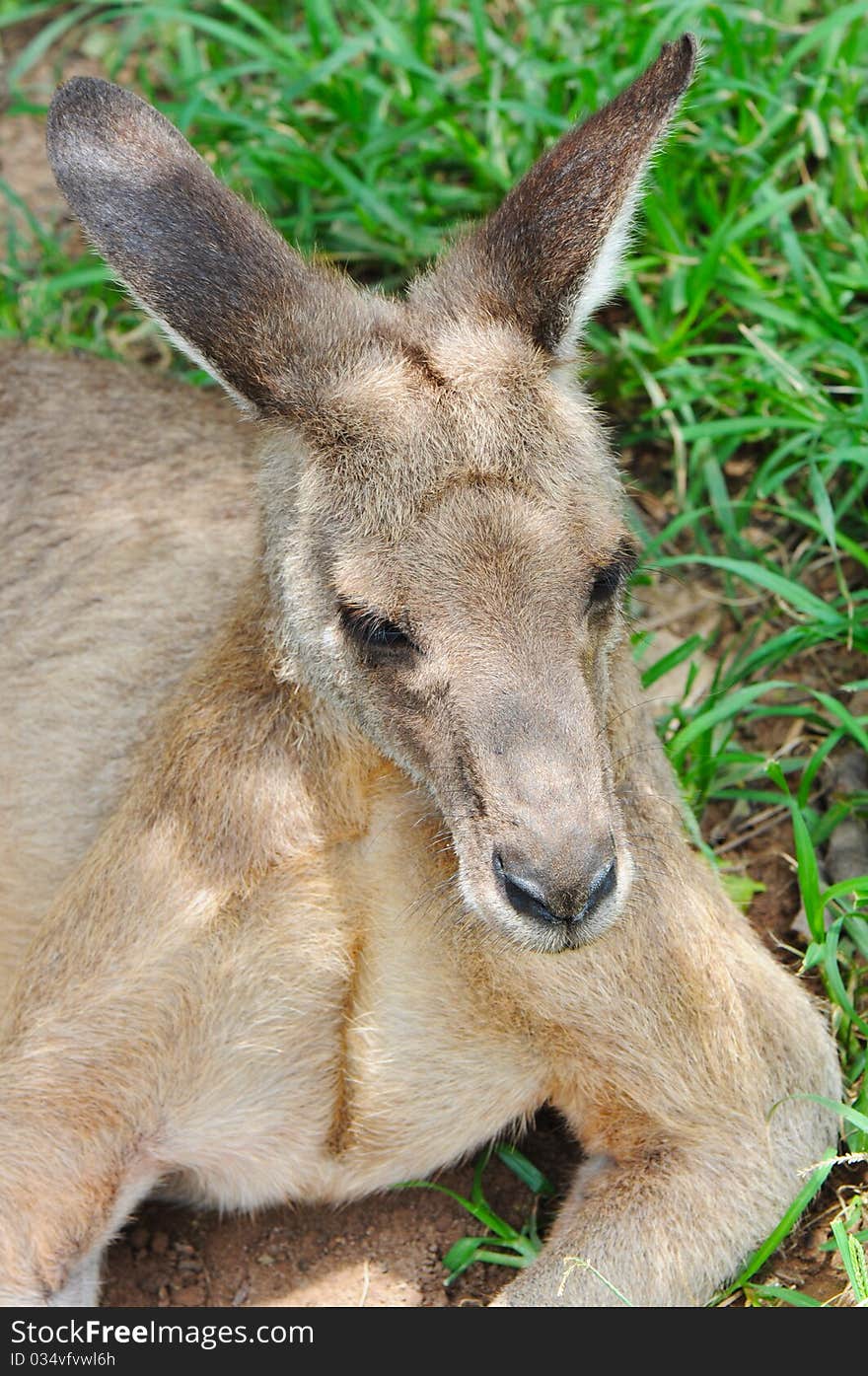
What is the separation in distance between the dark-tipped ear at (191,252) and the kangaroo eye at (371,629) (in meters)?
0.51

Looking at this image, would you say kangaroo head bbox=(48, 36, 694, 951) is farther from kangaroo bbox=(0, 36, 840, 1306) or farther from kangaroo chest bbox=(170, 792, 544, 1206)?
kangaroo chest bbox=(170, 792, 544, 1206)

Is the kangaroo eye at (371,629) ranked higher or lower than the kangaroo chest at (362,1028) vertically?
higher

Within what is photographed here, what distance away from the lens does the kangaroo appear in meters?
4.02

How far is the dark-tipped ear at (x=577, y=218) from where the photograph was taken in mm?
4121

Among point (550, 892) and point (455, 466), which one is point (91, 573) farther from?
point (550, 892)

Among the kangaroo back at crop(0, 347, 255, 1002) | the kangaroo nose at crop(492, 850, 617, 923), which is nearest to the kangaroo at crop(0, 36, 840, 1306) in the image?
the kangaroo nose at crop(492, 850, 617, 923)

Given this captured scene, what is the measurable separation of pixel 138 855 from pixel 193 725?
0.34m

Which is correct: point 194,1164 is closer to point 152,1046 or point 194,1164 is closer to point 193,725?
point 152,1046

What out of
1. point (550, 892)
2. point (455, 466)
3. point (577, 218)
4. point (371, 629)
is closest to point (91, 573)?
point (371, 629)

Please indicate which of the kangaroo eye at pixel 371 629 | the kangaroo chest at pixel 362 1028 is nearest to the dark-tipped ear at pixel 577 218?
the kangaroo eye at pixel 371 629

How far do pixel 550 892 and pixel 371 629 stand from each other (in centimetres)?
70

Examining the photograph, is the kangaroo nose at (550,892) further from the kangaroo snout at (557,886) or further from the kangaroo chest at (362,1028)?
the kangaroo chest at (362,1028)
